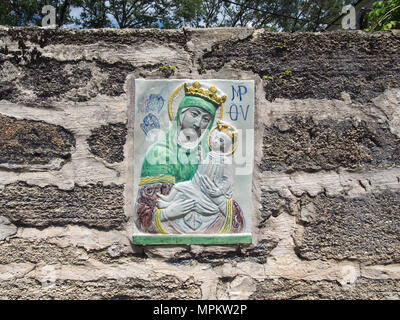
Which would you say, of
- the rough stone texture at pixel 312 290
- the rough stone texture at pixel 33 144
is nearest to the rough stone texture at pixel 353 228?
the rough stone texture at pixel 312 290

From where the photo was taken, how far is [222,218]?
1444 millimetres

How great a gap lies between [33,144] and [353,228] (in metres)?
1.39

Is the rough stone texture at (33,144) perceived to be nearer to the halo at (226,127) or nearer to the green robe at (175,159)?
the green robe at (175,159)

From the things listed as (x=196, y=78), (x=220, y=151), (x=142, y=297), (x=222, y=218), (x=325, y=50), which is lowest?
(x=142, y=297)

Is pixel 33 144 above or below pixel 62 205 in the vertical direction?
above

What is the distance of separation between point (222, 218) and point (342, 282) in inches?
22.7

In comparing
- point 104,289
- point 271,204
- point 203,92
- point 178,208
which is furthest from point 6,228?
point 271,204

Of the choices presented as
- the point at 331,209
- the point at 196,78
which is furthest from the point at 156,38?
the point at 331,209

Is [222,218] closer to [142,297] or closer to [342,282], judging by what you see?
[142,297]

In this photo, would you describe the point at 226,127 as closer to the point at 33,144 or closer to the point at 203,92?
the point at 203,92

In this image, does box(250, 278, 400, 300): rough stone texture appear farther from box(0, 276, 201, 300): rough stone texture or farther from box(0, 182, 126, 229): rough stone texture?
box(0, 182, 126, 229): rough stone texture

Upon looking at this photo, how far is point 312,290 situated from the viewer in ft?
4.76

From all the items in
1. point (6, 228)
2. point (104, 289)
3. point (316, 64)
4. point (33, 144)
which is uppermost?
point (316, 64)

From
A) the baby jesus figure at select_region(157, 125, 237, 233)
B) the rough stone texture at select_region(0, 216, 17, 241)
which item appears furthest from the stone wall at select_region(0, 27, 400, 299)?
the baby jesus figure at select_region(157, 125, 237, 233)
